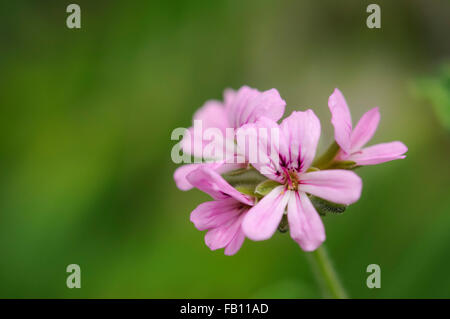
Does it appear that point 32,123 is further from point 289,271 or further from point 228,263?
point 289,271

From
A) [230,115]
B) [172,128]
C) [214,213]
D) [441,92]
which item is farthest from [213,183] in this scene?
[172,128]

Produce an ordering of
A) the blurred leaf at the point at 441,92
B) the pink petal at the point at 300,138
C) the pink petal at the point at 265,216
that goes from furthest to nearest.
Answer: the blurred leaf at the point at 441,92 → the pink petal at the point at 300,138 → the pink petal at the point at 265,216

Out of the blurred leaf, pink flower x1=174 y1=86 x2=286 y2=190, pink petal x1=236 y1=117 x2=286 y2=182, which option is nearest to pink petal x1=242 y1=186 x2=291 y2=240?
pink petal x1=236 y1=117 x2=286 y2=182

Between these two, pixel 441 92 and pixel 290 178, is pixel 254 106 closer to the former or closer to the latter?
pixel 290 178

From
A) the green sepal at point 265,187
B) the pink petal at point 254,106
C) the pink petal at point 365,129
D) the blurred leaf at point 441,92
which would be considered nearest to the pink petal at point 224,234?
the green sepal at point 265,187

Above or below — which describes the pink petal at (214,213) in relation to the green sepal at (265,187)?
below

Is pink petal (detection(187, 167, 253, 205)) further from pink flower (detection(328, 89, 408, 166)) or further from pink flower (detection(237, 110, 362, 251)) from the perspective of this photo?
pink flower (detection(328, 89, 408, 166))

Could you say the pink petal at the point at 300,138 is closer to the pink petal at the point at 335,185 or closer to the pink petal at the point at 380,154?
the pink petal at the point at 335,185
